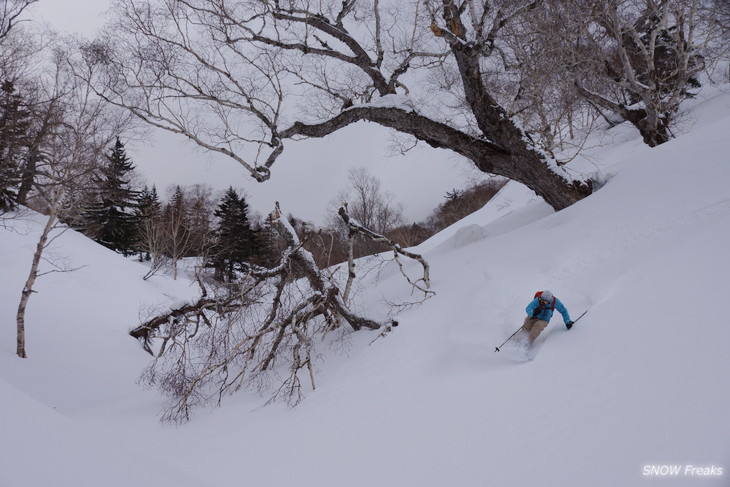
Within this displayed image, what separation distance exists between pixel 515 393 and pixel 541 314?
1.21m

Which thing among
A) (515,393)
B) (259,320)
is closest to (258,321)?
(259,320)

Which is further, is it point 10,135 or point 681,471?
point 10,135

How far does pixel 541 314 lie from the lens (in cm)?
404

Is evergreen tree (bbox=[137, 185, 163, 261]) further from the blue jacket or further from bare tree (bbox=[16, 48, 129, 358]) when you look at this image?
the blue jacket

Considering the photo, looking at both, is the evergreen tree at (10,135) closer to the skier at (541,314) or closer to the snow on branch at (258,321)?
the snow on branch at (258,321)

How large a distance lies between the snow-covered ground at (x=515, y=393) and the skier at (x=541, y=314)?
0.15 meters

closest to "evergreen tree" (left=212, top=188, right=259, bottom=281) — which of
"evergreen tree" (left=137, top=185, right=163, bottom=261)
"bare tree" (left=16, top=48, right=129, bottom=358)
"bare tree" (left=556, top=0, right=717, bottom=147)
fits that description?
"evergreen tree" (left=137, top=185, right=163, bottom=261)

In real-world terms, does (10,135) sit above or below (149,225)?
below

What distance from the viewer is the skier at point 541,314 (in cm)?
387

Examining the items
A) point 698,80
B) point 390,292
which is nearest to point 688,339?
point 390,292

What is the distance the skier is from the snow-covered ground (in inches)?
6.0

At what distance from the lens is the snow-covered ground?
215cm

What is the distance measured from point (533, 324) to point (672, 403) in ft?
5.44

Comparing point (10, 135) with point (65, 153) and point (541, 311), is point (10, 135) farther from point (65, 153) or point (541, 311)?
point (541, 311)
